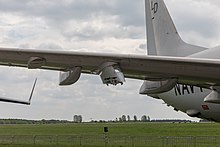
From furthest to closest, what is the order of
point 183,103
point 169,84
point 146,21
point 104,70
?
point 146,21
point 183,103
point 169,84
point 104,70

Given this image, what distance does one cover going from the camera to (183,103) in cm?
2180

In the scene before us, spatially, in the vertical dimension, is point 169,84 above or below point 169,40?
below

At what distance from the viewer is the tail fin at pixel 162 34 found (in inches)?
944

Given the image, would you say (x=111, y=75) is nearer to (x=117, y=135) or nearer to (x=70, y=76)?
(x=70, y=76)

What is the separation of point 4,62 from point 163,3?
11.5 m

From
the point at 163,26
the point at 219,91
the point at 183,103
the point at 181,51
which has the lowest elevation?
the point at 219,91

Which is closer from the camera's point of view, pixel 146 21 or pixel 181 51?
pixel 181 51

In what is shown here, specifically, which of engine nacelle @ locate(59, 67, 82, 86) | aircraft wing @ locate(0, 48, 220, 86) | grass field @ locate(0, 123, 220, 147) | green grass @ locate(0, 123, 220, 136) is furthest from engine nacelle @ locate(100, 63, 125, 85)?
green grass @ locate(0, 123, 220, 136)

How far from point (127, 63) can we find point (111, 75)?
768mm

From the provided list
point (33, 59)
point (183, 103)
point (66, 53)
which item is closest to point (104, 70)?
point (66, 53)

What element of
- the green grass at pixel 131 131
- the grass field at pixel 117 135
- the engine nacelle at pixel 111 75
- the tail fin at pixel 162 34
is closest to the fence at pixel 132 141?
the grass field at pixel 117 135

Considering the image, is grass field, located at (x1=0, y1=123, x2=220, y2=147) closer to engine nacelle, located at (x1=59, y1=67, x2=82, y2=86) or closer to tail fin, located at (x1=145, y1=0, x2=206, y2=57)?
tail fin, located at (x1=145, y1=0, x2=206, y2=57)

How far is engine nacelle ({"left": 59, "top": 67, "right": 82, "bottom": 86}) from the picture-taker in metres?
14.0

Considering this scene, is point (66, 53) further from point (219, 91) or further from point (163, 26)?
point (163, 26)
